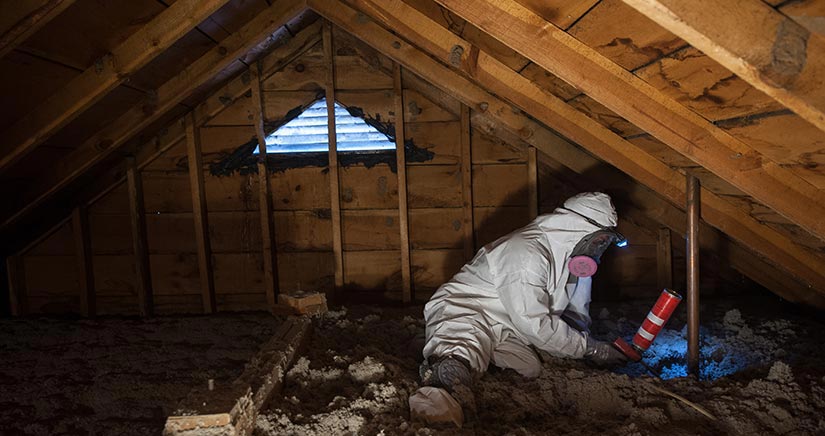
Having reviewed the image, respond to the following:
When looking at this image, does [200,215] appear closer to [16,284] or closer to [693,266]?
[16,284]

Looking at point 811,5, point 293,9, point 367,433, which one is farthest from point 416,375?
point 293,9

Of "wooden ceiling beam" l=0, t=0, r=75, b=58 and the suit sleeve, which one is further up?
"wooden ceiling beam" l=0, t=0, r=75, b=58

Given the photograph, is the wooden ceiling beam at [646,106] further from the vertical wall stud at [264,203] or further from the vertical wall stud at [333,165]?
the vertical wall stud at [264,203]

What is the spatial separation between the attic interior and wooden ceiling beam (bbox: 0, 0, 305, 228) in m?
0.01

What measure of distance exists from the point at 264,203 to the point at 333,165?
54 centimetres

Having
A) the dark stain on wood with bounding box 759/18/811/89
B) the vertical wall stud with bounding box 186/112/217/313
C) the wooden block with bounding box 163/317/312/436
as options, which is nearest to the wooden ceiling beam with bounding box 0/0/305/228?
the vertical wall stud with bounding box 186/112/217/313

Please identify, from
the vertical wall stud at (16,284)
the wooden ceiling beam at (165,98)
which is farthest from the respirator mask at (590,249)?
the vertical wall stud at (16,284)

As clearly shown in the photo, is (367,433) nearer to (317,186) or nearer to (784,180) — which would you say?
(784,180)

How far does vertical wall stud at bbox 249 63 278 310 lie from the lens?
3121mm

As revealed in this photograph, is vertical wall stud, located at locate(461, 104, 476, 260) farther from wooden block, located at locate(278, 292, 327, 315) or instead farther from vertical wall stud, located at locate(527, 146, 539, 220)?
wooden block, located at locate(278, 292, 327, 315)

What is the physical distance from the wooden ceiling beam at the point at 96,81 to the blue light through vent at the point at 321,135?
4.17 ft

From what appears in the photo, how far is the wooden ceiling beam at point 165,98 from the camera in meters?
2.52

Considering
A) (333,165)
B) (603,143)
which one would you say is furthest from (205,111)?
(603,143)

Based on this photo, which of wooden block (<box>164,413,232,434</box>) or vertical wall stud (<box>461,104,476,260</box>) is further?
vertical wall stud (<box>461,104,476,260</box>)
